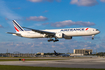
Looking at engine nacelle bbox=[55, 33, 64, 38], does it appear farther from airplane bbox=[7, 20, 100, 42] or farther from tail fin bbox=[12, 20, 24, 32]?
tail fin bbox=[12, 20, 24, 32]

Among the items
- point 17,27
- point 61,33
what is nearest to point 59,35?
point 61,33

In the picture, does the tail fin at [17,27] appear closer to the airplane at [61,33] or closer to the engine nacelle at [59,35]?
the airplane at [61,33]

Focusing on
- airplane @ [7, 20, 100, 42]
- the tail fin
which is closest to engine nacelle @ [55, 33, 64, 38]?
airplane @ [7, 20, 100, 42]

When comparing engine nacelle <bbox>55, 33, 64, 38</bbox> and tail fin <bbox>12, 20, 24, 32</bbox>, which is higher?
tail fin <bbox>12, 20, 24, 32</bbox>

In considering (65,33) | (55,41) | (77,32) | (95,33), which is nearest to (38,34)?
(55,41)

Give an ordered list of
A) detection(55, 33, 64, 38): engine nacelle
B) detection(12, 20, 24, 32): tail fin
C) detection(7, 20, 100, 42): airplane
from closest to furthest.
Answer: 1. detection(7, 20, 100, 42): airplane
2. detection(55, 33, 64, 38): engine nacelle
3. detection(12, 20, 24, 32): tail fin

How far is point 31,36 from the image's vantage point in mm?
69500

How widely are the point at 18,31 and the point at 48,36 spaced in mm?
20080

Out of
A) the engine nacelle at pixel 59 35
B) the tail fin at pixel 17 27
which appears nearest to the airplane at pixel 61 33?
the engine nacelle at pixel 59 35

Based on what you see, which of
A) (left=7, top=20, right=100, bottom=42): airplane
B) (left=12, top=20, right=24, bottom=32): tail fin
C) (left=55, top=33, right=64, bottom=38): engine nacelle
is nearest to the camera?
(left=7, top=20, right=100, bottom=42): airplane

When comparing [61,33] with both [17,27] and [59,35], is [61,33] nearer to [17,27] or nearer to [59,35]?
[59,35]

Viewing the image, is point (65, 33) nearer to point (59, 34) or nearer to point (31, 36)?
point (59, 34)

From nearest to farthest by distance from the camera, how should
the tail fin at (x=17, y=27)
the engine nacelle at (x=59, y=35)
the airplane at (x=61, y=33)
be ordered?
the airplane at (x=61, y=33)
the engine nacelle at (x=59, y=35)
the tail fin at (x=17, y=27)

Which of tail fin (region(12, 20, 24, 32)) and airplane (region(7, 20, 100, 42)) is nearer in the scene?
airplane (region(7, 20, 100, 42))
